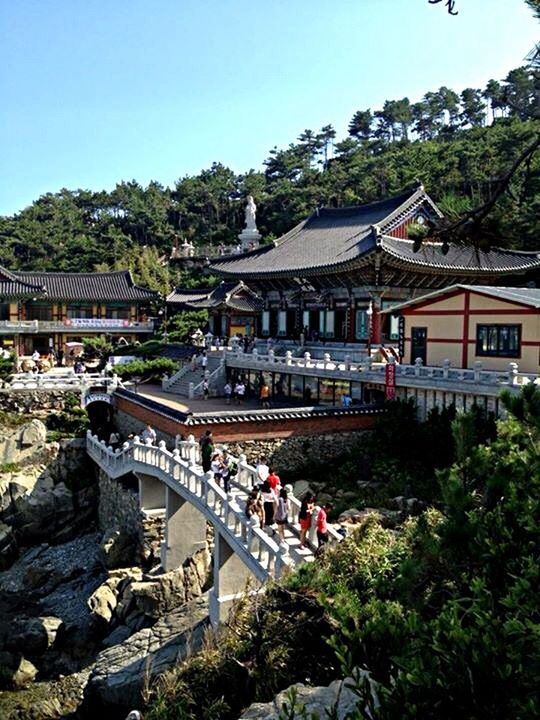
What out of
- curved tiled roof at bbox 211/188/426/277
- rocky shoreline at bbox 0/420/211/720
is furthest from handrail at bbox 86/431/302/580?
curved tiled roof at bbox 211/188/426/277

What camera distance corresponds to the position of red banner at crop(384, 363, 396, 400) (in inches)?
938

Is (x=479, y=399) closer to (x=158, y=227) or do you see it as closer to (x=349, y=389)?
(x=349, y=389)

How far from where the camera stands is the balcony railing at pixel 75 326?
49469 millimetres

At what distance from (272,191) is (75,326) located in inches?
2071

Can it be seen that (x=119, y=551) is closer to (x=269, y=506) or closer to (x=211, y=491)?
(x=211, y=491)

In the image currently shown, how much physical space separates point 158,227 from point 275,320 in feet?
212

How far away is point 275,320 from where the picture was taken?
37875mm

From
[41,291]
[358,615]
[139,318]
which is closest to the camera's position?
[358,615]

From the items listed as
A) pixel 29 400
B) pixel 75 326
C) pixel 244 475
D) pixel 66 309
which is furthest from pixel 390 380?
pixel 66 309

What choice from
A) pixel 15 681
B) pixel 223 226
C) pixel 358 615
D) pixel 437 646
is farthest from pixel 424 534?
pixel 223 226

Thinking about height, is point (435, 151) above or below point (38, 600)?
above

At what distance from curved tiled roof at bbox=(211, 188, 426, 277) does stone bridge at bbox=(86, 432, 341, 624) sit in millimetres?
13295

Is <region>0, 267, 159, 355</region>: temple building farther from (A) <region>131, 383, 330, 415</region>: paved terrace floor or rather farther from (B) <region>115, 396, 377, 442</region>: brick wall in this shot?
(B) <region>115, 396, 377, 442</region>: brick wall

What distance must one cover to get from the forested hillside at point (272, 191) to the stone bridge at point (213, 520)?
165ft
